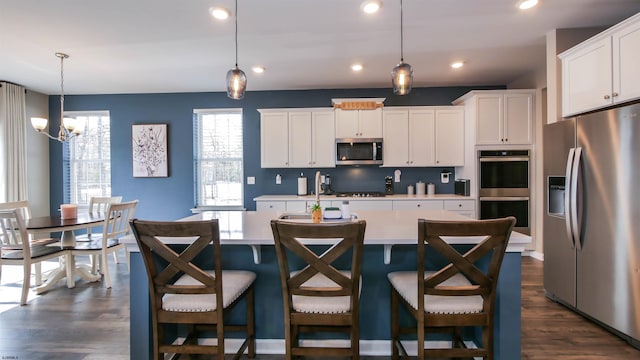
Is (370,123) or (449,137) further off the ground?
(370,123)

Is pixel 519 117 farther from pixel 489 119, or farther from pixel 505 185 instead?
pixel 505 185

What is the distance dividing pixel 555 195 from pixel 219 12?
3422mm

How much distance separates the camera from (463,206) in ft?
14.1

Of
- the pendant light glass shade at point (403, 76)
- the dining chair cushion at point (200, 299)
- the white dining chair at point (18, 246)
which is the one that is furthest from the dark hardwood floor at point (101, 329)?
the pendant light glass shade at point (403, 76)

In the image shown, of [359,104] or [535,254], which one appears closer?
[535,254]

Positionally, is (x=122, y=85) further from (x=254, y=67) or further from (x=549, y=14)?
(x=549, y=14)

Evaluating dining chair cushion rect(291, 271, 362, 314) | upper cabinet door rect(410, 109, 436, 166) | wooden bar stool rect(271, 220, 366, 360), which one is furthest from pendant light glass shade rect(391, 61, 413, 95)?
upper cabinet door rect(410, 109, 436, 166)

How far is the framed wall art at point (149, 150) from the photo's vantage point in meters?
5.11

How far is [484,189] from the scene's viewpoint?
13.9ft

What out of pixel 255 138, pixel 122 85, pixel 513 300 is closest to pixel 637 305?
pixel 513 300

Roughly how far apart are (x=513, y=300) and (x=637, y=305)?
1.22m

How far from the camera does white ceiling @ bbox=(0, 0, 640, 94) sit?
257 cm

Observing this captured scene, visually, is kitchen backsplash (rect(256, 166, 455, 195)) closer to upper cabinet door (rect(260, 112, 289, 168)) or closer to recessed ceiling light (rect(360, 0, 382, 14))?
upper cabinet door (rect(260, 112, 289, 168))

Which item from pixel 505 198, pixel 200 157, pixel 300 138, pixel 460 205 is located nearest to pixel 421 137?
pixel 460 205
